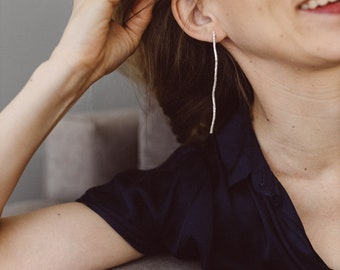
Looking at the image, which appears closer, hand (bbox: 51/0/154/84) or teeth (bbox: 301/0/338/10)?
teeth (bbox: 301/0/338/10)

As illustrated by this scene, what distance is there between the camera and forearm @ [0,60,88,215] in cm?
132

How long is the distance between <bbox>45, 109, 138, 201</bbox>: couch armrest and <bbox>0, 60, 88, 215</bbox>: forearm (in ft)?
1.79

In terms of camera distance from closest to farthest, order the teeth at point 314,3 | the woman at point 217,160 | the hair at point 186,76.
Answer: the teeth at point 314,3
the woman at point 217,160
the hair at point 186,76

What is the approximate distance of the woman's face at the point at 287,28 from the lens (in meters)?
1.21

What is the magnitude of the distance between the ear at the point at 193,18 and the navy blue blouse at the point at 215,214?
9.8 inches

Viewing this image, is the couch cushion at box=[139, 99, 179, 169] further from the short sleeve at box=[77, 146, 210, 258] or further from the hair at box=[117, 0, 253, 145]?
the short sleeve at box=[77, 146, 210, 258]

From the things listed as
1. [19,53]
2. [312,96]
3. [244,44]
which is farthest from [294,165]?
[19,53]

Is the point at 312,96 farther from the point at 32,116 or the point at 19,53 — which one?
the point at 19,53

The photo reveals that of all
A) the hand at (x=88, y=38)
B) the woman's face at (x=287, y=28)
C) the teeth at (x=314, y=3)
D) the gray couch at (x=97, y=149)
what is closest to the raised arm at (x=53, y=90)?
the hand at (x=88, y=38)

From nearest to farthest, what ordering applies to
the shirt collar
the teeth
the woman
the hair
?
the teeth < the woman < the shirt collar < the hair

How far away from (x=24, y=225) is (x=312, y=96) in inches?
23.7

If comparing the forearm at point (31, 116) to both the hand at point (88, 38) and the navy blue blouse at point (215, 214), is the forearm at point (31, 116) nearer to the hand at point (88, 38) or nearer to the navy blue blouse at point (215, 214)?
the hand at point (88, 38)

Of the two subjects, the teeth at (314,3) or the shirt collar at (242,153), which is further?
the shirt collar at (242,153)

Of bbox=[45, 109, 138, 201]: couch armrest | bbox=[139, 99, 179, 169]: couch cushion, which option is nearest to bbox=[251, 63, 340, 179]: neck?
bbox=[139, 99, 179, 169]: couch cushion
